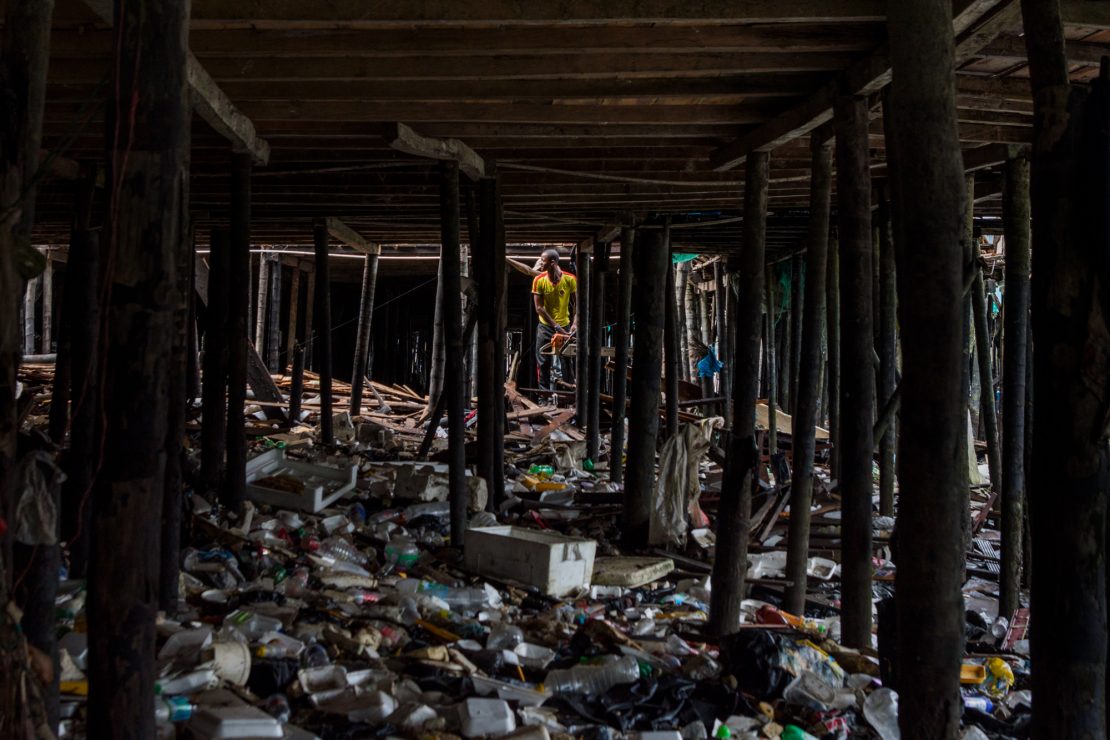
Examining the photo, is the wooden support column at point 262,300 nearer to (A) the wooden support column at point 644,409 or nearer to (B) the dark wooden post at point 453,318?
(B) the dark wooden post at point 453,318

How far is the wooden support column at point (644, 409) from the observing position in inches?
376

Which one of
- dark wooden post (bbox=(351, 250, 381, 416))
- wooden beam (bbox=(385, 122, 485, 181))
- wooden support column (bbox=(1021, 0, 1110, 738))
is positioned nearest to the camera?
wooden support column (bbox=(1021, 0, 1110, 738))

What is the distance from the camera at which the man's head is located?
16.7m

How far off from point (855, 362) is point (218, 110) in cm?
468

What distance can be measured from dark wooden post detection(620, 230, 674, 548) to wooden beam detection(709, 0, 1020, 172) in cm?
173

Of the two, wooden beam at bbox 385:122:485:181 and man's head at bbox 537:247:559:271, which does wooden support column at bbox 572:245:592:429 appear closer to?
man's head at bbox 537:247:559:271

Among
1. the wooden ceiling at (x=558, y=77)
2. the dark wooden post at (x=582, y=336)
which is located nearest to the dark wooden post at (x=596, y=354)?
the dark wooden post at (x=582, y=336)

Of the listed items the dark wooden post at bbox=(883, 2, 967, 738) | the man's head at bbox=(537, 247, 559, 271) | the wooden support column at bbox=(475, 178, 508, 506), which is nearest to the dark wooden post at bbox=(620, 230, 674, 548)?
the wooden support column at bbox=(475, 178, 508, 506)

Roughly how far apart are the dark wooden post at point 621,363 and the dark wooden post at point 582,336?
2.14m

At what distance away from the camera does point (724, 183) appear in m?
9.91

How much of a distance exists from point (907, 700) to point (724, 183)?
23.1 feet

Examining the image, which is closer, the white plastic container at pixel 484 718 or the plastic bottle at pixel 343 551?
the white plastic container at pixel 484 718

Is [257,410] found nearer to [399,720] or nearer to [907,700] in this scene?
[399,720]

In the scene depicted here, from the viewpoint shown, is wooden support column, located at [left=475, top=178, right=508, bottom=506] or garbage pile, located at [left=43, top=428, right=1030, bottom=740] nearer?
garbage pile, located at [left=43, top=428, right=1030, bottom=740]
